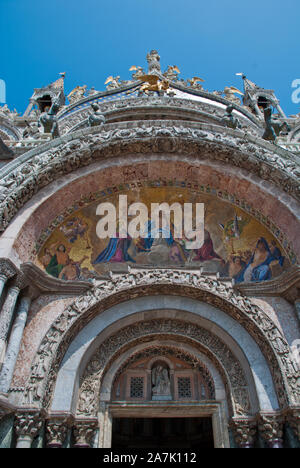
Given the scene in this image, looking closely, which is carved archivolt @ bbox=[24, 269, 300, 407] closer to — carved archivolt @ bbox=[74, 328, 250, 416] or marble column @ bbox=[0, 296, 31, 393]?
marble column @ bbox=[0, 296, 31, 393]

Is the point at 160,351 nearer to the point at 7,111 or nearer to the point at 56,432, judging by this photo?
the point at 56,432

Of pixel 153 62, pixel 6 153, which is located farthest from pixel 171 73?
pixel 6 153

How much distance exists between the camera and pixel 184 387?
23.1 ft

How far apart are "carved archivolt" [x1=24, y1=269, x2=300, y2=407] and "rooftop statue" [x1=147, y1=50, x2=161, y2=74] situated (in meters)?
13.4

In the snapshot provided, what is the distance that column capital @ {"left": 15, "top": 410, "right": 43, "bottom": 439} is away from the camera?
525cm

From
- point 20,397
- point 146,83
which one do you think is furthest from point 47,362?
point 146,83

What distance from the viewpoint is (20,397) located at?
5551 mm

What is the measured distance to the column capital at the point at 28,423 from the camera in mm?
5250

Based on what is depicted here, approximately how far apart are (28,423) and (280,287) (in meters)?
4.98

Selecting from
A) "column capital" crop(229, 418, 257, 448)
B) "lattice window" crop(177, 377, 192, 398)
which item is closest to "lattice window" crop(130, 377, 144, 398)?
"lattice window" crop(177, 377, 192, 398)

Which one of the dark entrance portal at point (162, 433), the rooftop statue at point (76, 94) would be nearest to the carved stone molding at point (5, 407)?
the dark entrance portal at point (162, 433)
